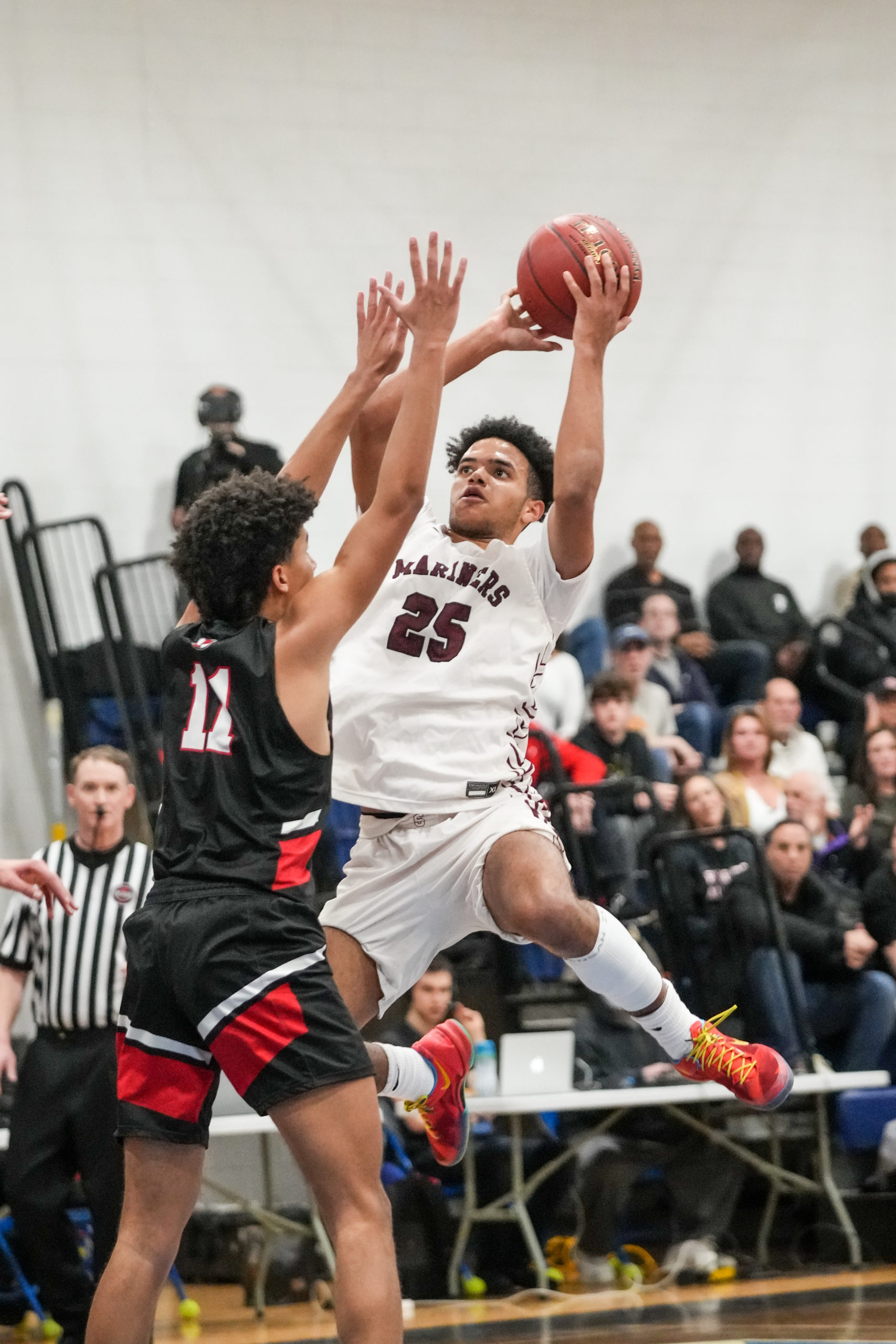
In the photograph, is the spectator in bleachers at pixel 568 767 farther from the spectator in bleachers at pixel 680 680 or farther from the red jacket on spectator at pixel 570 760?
the spectator in bleachers at pixel 680 680

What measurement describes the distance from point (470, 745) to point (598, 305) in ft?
3.62

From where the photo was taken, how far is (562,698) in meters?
8.91

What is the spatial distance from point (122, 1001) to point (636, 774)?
511 centimetres

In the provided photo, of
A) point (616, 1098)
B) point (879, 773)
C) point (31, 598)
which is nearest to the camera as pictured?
point (616, 1098)

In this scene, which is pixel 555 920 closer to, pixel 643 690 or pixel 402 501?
pixel 402 501

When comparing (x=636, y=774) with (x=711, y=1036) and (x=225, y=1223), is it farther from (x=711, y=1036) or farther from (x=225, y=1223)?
(x=711, y=1036)

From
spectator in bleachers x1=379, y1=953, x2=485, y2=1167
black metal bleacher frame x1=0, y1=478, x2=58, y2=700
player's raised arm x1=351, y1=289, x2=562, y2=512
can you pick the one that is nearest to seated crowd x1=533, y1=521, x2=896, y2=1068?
spectator in bleachers x1=379, y1=953, x2=485, y2=1167

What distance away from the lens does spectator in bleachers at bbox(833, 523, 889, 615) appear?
11125mm

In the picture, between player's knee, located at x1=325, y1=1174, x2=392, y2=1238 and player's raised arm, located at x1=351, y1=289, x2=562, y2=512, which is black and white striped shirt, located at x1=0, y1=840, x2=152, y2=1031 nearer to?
player's raised arm, located at x1=351, y1=289, x2=562, y2=512

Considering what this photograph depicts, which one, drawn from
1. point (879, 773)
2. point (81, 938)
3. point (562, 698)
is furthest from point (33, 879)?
point (879, 773)

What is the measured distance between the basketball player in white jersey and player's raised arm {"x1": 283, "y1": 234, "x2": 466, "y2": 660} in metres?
0.55

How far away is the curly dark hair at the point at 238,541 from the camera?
334 cm

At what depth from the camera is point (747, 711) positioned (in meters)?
8.67

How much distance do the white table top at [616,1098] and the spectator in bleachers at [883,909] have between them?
52cm
